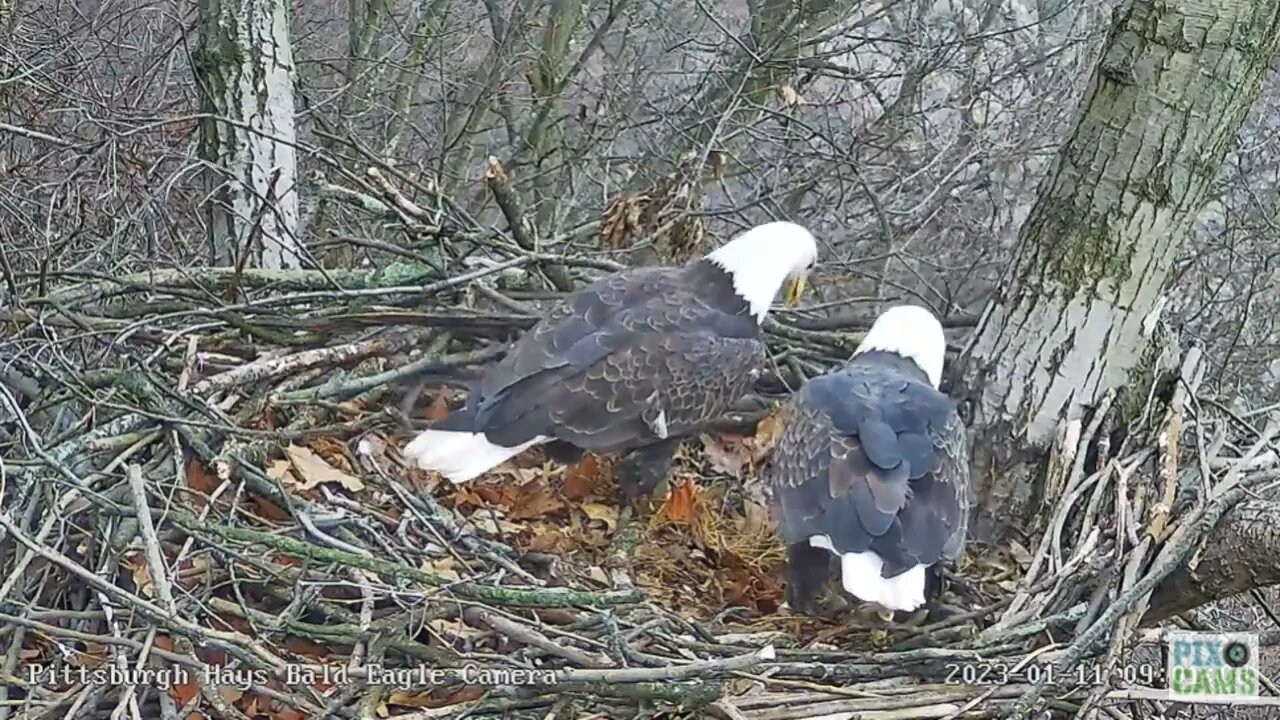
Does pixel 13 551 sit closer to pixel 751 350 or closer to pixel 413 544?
pixel 413 544

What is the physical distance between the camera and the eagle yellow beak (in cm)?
427

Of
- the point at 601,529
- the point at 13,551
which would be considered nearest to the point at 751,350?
the point at 601,529

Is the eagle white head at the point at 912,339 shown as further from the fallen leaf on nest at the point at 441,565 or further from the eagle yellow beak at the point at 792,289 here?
the fallen leaf on nest at the point at 441,565

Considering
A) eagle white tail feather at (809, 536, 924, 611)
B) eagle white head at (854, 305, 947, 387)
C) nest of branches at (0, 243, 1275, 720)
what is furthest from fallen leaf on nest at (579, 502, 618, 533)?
eagle white tail feather at (809, 536, 924, 611)

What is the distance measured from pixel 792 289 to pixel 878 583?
159cm

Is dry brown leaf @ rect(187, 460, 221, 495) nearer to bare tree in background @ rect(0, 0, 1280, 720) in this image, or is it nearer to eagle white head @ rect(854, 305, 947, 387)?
bare tree in background @ rect(0, 0, 1280, 720)

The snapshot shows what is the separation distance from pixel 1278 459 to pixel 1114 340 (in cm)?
50

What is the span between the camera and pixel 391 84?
24.9 ft

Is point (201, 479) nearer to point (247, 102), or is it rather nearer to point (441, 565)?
point (441, 565)

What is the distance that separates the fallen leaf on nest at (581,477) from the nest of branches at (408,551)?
0.03ft

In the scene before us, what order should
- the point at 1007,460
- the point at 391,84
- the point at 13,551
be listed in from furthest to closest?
the point at 391,84 < the point at 1007,460 < the point at 13,551

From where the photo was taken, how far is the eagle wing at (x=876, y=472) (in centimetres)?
297

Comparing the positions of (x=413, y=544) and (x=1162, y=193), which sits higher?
(x=1162, y=193)

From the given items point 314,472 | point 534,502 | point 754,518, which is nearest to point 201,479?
point 314,472
